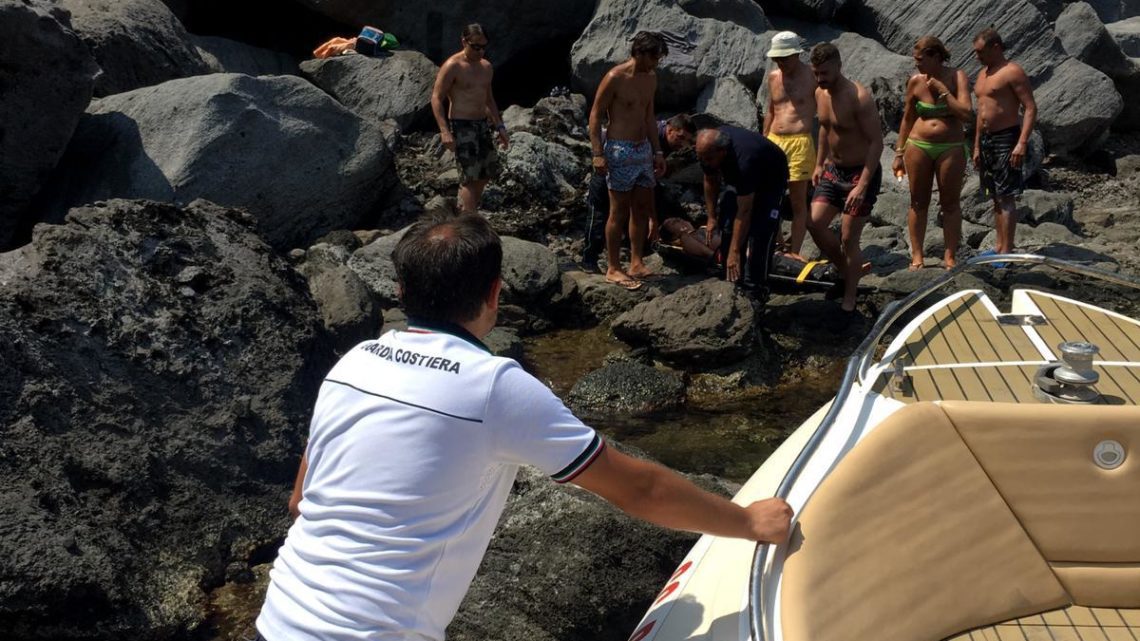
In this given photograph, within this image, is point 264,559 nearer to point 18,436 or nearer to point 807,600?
point 18,436

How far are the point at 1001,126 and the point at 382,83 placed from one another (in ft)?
19.7

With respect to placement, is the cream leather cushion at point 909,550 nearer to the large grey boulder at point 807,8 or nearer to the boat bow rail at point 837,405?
the boat bow rail at point 837,405

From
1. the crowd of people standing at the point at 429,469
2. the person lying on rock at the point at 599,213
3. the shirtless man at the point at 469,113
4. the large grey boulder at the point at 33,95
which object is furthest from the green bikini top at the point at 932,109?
the crowd of people standing at the point at 429,469

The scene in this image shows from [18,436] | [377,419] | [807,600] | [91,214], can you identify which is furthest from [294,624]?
[91,214]

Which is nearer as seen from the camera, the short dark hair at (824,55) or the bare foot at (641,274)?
the short dark hair at (824,55)

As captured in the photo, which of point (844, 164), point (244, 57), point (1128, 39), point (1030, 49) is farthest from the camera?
point (1128, 39)

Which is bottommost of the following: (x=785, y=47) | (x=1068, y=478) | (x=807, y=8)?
(x=807, y=8)

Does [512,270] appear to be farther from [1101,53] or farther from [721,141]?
[1101,53]

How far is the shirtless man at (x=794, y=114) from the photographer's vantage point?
26.2ft

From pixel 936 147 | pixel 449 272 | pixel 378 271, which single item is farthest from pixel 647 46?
pixel 449 272

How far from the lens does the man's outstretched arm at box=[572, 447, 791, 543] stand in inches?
81.4

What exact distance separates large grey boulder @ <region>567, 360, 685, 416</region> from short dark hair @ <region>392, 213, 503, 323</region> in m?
4.28

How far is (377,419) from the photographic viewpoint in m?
2.00

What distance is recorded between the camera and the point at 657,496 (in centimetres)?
214
